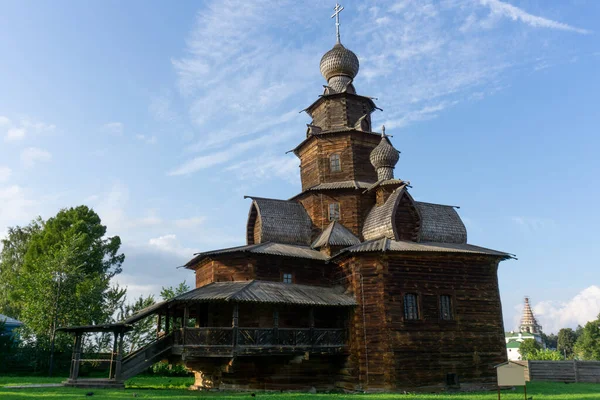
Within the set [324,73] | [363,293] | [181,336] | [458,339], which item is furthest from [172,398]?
[324,73]

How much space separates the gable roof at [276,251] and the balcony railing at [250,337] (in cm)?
332

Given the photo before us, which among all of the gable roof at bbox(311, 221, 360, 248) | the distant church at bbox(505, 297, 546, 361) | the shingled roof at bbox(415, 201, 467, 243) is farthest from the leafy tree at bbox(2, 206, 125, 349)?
the distant church at bbox(505, 297, 546, 361)

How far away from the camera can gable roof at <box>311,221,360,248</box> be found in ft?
69.4

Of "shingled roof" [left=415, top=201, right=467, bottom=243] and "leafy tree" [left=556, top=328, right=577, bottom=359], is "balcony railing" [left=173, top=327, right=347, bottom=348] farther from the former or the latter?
"leafy tree" [left=556, top=328, right=577, bottom=359]

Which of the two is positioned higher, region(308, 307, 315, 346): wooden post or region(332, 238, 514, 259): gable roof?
region(332, 238, 514, 259): gable roof

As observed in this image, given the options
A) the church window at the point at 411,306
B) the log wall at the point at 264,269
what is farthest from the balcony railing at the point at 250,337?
the church window at the point at 411,306

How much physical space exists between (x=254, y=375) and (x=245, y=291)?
4.12 metres

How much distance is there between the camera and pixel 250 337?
17.0 meters

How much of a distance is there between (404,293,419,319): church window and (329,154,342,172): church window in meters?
7.53

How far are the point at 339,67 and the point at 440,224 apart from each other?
987 cm

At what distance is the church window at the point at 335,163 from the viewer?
79.4 ft

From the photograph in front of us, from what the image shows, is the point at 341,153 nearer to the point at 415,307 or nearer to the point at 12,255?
the point at 415,307

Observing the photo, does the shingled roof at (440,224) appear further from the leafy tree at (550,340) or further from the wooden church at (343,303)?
the leafy tree at (550,340)

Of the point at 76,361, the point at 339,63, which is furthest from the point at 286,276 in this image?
the point at 339,63
